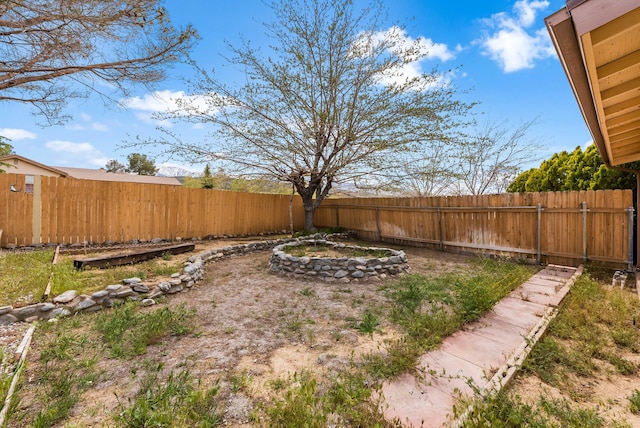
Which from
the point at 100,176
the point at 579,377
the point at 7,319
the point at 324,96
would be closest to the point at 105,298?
the point at 7,319

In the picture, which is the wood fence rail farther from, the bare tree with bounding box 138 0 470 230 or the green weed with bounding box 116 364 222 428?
the green weed with bounding box 116 364 222 428

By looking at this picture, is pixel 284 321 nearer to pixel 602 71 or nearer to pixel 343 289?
pixel 343 289

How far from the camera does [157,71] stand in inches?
211

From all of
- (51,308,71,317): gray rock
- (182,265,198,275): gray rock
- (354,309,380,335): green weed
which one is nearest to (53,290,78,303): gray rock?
(51,308,71,317): gray rock

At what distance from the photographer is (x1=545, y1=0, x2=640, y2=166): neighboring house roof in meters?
1.39

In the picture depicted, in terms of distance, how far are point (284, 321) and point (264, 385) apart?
121cm

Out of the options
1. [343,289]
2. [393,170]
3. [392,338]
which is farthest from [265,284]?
[393,170]

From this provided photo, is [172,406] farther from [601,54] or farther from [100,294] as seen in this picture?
[601,54]

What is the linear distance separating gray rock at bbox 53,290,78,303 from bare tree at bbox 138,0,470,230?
5709 millimetres

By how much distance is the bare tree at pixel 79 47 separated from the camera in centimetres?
401

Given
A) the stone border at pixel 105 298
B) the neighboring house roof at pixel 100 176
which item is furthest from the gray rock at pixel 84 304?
the neighboring house roof at pixel 100 176

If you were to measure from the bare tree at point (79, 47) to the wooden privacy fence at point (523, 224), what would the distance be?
7.58 m

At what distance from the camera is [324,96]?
27.0 feet

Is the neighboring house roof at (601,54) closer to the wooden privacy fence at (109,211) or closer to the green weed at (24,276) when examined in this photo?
the green weed at (24,276)
